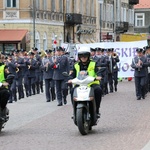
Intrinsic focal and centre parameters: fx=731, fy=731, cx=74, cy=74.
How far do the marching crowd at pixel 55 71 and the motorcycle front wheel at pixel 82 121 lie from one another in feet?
23.9

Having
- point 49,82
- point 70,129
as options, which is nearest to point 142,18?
point 49,82

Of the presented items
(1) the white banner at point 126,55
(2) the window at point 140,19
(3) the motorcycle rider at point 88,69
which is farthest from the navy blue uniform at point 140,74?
(2) the window at point 140,19

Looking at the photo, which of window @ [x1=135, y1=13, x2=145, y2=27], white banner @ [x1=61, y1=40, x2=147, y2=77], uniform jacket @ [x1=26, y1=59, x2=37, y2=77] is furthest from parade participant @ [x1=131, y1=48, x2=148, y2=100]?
window @ [x1=135, y1=13, x2=145, y2=27]

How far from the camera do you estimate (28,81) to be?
29328 millimetres

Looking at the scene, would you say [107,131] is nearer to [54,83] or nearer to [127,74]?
[54,83]

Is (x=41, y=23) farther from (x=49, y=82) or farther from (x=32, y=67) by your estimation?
(x=49, y=82)

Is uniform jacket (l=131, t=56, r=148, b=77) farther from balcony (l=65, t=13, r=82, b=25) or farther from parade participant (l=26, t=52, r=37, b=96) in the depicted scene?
balcony (l=65, t=13, r=82, b=25)

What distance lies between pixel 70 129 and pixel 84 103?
3.71 ft

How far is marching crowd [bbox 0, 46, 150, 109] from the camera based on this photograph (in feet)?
77.0

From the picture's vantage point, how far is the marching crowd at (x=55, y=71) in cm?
2348

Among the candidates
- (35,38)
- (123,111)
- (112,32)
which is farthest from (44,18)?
(123,111)

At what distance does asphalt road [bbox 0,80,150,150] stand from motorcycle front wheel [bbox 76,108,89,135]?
0.13m

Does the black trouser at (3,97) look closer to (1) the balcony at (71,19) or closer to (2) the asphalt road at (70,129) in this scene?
(2) the asphalt road at (70,129)

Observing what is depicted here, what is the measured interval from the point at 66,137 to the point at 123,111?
5.81 meters
